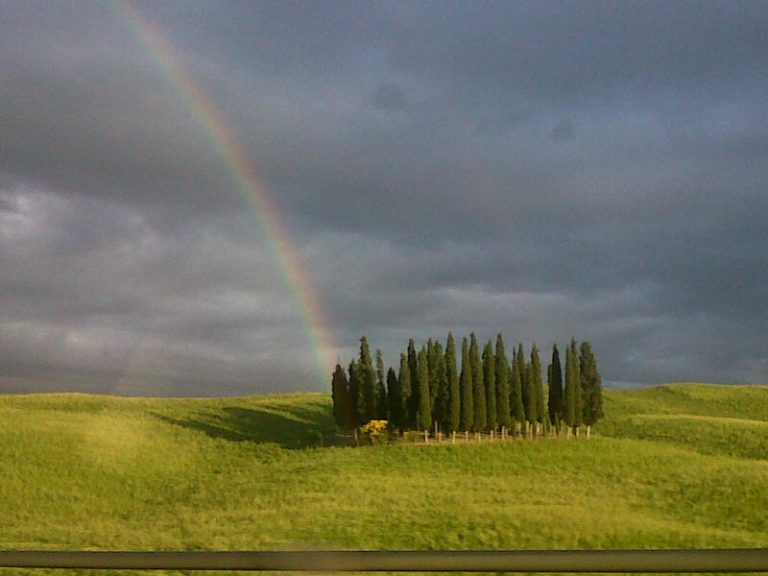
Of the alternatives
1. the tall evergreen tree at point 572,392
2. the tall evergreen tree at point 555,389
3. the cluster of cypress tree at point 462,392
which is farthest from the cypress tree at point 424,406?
the tall evergreen tree at point 572,392

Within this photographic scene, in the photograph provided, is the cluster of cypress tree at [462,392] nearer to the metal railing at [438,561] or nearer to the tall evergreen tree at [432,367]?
the tall evergreen tree at [432,367]

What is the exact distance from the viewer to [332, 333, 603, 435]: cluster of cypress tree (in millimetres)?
59750

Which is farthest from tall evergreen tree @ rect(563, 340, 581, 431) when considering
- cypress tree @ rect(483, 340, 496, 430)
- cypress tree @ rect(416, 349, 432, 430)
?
cypress tree @ rect(416, 349, 432, 430)

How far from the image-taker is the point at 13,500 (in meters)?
45.9

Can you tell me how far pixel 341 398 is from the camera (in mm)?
63625

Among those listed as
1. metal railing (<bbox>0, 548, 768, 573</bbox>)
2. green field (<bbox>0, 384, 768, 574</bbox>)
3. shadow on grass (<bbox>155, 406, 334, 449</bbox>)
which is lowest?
green field (<bbox>0, 384, 768, 574</bbox>)

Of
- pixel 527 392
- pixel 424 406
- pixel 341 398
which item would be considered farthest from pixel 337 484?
pixel 527 392

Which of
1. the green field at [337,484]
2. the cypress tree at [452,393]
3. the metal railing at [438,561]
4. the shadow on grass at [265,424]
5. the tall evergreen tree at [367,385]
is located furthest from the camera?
the shadow on grass at [265,424]

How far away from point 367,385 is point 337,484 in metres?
21.6

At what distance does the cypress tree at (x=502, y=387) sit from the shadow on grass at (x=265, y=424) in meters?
13.9

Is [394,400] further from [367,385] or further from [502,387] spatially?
[502,387]

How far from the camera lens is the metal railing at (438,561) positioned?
8.75ft

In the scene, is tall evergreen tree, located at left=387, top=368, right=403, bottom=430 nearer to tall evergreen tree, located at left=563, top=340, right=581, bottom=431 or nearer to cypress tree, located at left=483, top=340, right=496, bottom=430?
cypress tree, located at left=483, top=340, right=496, bottom=430

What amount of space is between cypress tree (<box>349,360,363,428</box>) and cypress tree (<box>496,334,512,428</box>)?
10330 millimetres
